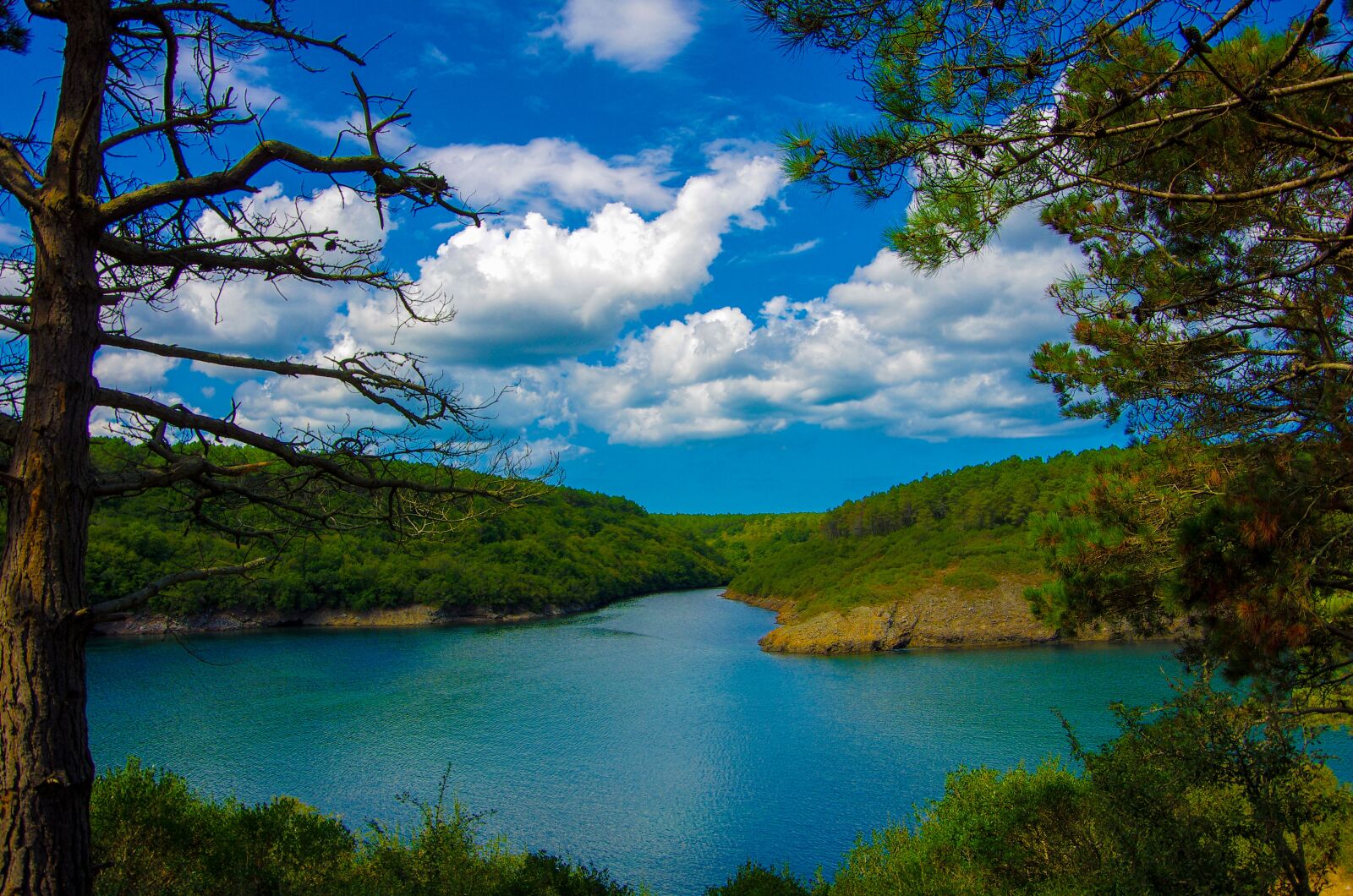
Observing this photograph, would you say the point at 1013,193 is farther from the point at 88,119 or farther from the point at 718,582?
the point at 718,582

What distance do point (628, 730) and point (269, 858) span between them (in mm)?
15374

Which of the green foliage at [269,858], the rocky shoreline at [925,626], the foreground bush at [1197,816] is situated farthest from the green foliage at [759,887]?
the rocky shoreline at [925,626]

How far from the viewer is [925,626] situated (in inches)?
1510

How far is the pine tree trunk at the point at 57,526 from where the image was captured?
2.96 metres

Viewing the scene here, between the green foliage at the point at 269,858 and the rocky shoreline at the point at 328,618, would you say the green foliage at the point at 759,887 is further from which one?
the rocky shoreline at the point at 328,618

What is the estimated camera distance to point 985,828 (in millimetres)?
10492

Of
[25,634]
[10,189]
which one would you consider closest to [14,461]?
[25,634]

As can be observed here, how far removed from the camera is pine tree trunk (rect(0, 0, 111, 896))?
2.96 metres

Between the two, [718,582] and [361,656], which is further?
Answer: [718,582]

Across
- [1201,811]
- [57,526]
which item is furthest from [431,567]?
[57,526]

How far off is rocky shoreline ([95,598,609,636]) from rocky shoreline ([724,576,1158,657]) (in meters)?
23.0

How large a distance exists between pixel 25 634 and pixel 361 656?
125 feet

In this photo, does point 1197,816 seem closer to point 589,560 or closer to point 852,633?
point 852,633

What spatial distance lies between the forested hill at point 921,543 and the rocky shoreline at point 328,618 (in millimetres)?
20861
